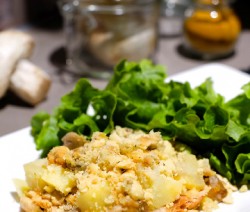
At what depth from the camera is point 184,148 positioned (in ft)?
3.75

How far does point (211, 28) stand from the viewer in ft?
6.15

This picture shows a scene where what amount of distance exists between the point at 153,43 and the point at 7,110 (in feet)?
1.86

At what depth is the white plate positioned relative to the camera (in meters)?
1.03

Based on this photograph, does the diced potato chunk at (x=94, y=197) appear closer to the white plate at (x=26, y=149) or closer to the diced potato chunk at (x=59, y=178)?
the diced potato chunk at (x=59, y=178)

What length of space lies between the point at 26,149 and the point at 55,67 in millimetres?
820

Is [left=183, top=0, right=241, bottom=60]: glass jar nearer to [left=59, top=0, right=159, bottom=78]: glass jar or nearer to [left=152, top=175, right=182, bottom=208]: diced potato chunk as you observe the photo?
[left=59, top=0, right=159, bottom=78]: glass jar

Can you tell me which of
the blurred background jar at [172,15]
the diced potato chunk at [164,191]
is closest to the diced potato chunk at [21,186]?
the diced potato chunk at [164,191]

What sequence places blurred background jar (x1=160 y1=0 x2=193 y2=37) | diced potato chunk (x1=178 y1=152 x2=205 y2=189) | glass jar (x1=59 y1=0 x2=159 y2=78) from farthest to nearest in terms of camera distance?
1. blurred background jar (x1=160 y1=0 x2=193 y2=37)
2. glass jar (x1=59 y1=0 x2=159 y2=78)
3. diced potato chunk (x1=178 y1=152 x2=205 y2=189)

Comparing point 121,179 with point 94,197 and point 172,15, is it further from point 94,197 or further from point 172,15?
point 172,15

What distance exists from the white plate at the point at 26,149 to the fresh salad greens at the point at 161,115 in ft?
0.11

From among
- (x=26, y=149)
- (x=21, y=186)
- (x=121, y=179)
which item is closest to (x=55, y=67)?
(x=26, y=149)

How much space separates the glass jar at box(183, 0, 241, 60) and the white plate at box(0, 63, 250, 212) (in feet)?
1.16

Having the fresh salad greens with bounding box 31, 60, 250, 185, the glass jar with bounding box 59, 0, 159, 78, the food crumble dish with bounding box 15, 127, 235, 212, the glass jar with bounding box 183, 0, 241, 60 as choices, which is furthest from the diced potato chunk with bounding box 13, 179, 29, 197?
the glass jar with bounding box 183, 0, 241, 60

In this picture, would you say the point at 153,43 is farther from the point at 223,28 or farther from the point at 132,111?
the point at 132,111
